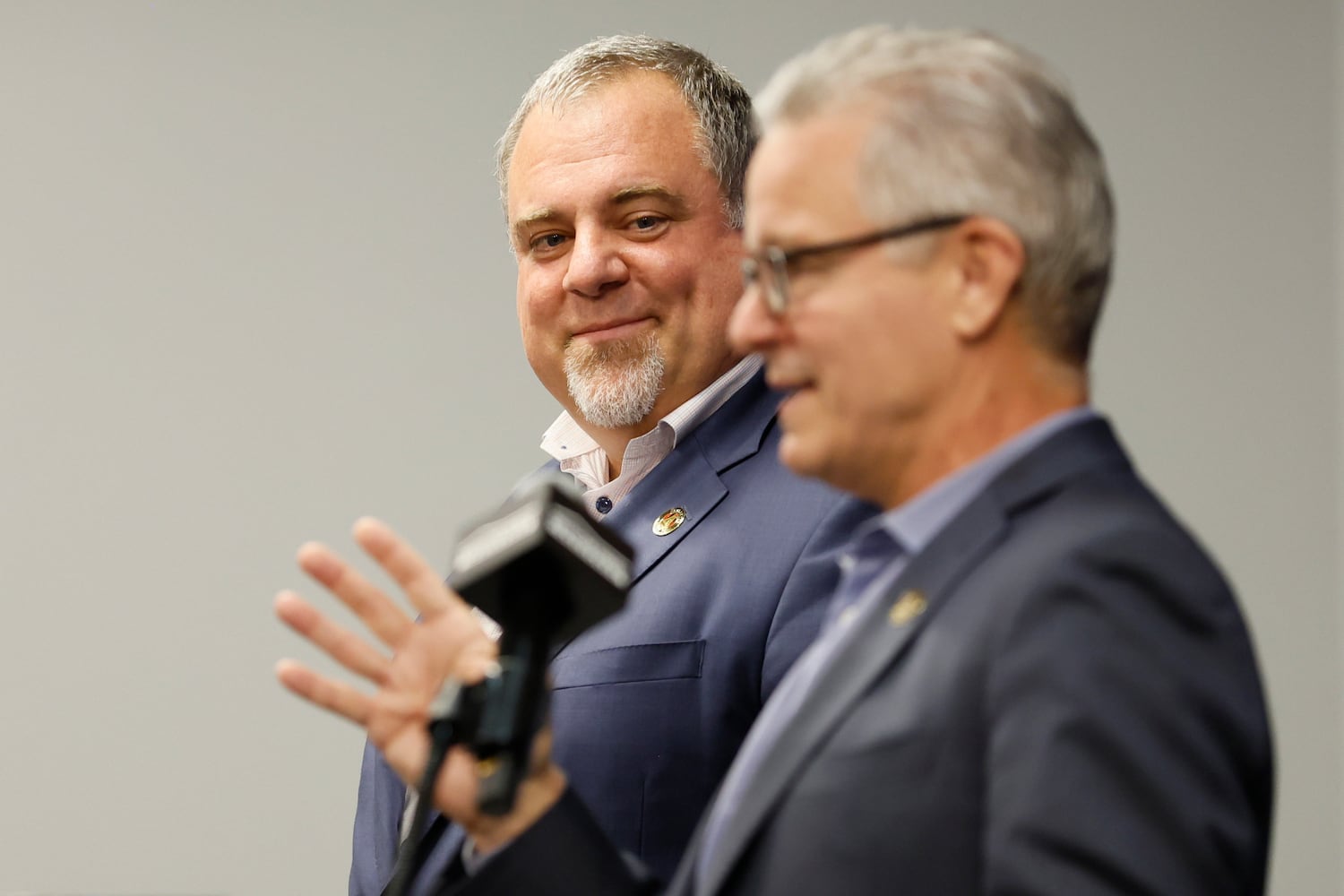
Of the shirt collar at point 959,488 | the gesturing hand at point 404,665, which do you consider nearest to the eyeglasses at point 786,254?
the shirt collar at point 959,488

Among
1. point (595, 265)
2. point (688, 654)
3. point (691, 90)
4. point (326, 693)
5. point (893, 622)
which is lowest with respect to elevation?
point (688, 654)

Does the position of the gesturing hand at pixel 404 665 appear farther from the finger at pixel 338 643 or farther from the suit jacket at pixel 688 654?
the suit jacket at pixel 688 654

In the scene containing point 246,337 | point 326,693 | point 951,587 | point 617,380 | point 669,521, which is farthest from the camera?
point 246,337

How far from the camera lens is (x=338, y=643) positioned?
1350mm

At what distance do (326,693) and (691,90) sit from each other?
4.03 feet

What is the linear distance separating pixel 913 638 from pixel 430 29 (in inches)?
120

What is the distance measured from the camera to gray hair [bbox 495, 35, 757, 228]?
2.25 meters

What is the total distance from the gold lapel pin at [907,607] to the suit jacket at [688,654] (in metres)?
0.56

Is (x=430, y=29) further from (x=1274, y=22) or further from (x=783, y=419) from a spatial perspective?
(x=783, y=419)

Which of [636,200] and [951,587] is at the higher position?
[636,200]

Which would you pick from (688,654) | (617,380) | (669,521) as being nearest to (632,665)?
(688,654)

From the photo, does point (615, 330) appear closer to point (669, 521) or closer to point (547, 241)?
point (547, 241)

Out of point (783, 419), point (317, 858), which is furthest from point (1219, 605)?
point (317, 858)

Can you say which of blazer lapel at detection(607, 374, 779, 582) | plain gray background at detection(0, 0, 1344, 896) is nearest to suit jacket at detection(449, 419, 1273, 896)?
blazer lapel at detection(607, 374, 779, 582)
